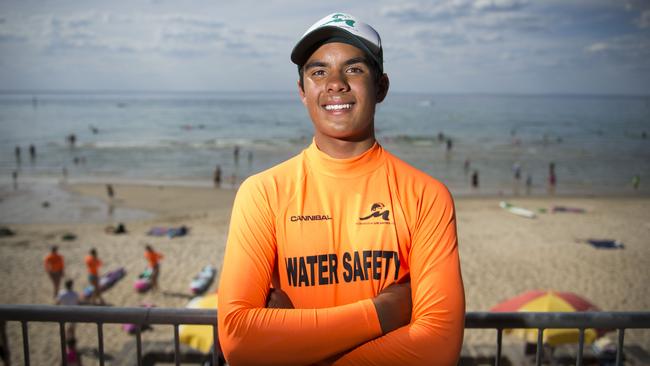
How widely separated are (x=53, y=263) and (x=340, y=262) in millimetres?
13157

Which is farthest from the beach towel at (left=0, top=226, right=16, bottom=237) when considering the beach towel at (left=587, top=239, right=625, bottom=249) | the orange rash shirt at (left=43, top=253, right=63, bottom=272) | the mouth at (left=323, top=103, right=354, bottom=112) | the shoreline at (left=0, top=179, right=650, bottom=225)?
the beach towel at (left=587, top=239, right=625, bottom=249)

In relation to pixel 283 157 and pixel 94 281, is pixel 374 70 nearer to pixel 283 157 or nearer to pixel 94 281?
pixel 94 281

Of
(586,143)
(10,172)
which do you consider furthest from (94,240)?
(586,143)

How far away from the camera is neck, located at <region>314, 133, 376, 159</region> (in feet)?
6.39

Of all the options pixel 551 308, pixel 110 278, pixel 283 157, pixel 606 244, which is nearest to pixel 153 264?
pixel 110 278

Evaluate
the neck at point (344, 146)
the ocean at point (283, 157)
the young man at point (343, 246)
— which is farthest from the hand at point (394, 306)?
the ocean at point (283, 157)

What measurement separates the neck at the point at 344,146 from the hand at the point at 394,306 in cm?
56

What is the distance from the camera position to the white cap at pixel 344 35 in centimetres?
182

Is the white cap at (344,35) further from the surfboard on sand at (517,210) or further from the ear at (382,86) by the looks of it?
the surfboard on sand at (517,210)

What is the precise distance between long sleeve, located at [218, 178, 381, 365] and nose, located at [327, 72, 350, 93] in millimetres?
705

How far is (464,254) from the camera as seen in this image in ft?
53.5

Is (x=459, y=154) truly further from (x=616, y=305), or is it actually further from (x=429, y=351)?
(x=429, y=351)

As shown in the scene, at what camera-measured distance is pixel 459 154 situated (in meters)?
47.6

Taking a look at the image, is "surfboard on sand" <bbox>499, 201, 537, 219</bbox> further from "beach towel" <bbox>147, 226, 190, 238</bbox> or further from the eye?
the eye
